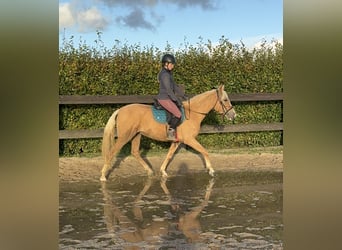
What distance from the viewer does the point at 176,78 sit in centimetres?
916

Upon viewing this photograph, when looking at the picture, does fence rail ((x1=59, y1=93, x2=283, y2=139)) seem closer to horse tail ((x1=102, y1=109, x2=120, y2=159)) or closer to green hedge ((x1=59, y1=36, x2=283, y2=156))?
green hedge ((x1=59, y1=36, x2=283, y2=156))

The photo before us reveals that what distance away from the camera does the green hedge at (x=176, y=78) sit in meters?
8.41

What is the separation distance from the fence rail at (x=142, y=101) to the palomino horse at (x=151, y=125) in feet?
4.49

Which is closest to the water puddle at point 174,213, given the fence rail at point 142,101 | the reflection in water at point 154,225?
the reflection in water at point 154,225

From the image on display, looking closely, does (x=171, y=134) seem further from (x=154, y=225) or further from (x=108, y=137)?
(x=154, y=225)

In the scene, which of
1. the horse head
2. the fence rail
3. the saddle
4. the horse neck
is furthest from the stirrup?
the fence rail

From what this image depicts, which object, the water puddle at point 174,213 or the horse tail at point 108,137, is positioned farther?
the horse tail at point 108,137

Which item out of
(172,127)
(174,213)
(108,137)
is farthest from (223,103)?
(174,213)

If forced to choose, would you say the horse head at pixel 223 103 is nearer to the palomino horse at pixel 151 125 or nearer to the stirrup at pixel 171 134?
the palomino horse at pixel 151 125

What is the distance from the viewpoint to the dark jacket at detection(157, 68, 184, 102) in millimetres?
6404
